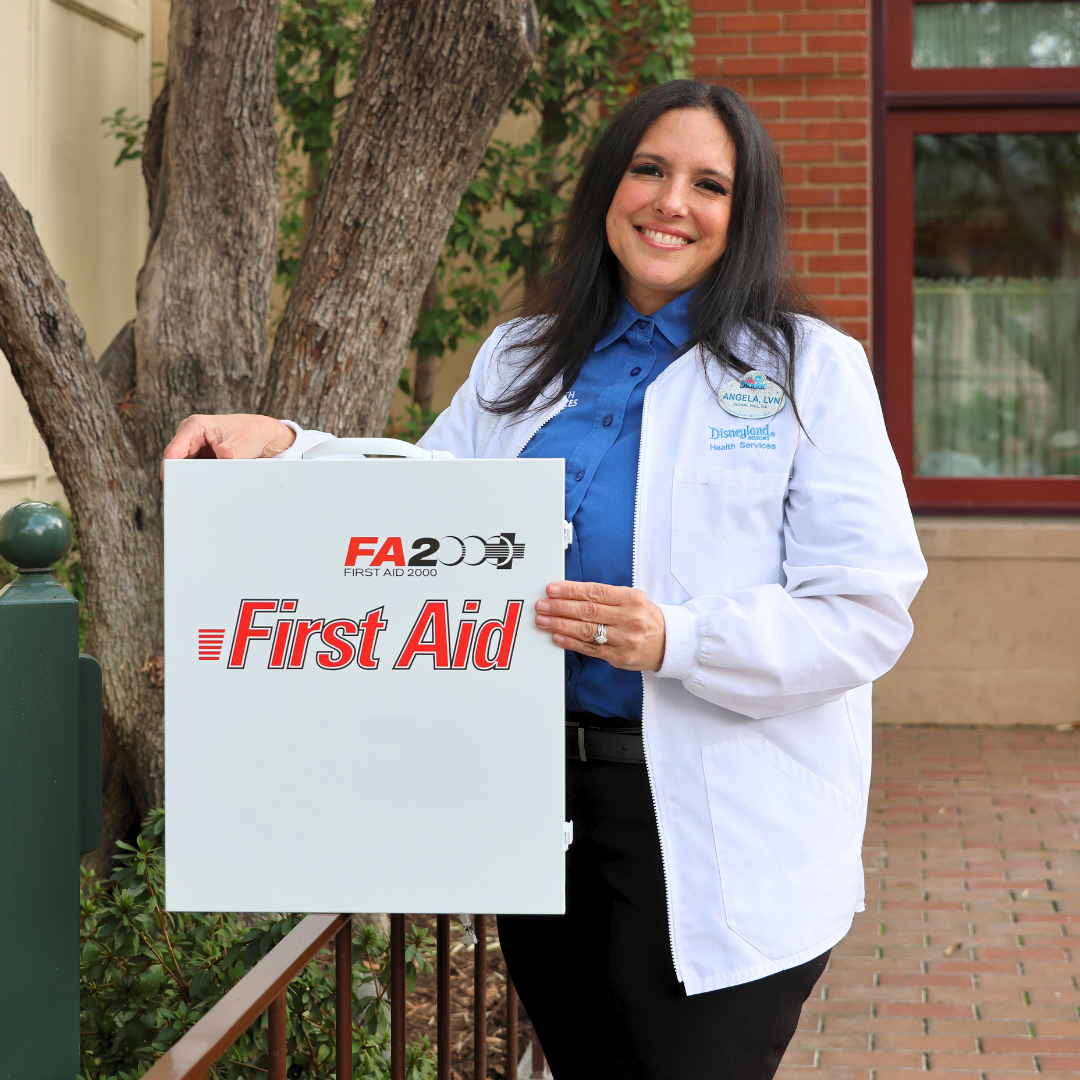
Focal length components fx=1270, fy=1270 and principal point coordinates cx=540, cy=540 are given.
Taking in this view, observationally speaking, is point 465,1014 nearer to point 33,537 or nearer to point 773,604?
point 773,604

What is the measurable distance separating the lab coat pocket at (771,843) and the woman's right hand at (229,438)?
0.73 meters

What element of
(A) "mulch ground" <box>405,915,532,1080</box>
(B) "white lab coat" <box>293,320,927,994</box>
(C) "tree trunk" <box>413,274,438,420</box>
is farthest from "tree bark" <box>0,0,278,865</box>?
(C) "tree trunk" <box>413,274,438,420</box>

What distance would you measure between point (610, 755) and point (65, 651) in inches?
28.3

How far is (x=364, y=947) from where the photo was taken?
2.35m

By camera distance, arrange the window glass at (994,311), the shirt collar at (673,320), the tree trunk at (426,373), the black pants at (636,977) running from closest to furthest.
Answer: the black pants at (636,977) < the shirt collar at (673,320) < the tree trunk at (426,373) < the window glass at (994,311)

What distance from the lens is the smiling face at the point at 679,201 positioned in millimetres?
1798

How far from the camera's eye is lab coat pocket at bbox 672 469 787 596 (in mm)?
1644

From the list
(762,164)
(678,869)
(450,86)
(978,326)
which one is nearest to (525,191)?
(978,326)

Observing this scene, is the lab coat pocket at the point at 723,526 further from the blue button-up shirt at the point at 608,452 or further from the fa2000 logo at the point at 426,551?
the fa2000 logo at the point at 426,551

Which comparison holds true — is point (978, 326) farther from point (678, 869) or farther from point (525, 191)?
point (678, 869)

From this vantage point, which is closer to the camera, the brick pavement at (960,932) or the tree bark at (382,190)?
the tree bark at (382,190)

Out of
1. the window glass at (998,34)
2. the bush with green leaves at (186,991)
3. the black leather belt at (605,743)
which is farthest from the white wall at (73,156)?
the black leather belt at (605,743)

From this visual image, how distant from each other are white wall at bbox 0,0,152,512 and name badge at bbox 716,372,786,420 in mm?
4433

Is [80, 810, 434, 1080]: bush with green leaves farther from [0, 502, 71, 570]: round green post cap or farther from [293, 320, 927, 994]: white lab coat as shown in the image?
[0, 502, 71, 570]: round green post cap
